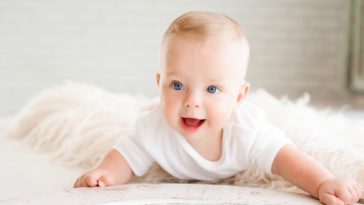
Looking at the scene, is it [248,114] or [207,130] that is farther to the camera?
[248,114]

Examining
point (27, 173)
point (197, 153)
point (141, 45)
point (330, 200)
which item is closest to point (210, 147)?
point (197, 153)

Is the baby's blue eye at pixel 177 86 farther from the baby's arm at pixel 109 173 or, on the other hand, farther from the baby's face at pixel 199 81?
the baby's arm at pixel 109 173

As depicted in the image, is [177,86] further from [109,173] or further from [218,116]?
[109,173]

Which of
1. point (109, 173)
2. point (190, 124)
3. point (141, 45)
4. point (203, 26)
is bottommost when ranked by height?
point (141, 45)

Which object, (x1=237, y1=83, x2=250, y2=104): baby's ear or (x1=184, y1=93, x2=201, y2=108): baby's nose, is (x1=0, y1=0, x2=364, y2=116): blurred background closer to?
(x1=237, y1=83, x2=250, y2=104): baby's ear

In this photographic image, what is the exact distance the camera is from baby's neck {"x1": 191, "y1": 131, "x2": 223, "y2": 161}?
1182mm

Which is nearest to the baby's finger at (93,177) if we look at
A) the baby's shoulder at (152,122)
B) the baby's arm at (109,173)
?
the baby's arm at (109,173)

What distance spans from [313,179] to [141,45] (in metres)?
1.67

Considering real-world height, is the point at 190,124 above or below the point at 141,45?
above

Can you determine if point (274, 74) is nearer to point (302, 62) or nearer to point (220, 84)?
point (302, 62)

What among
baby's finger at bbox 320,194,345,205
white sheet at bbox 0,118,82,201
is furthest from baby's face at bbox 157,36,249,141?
white sheet at bbox 0,118,82,201

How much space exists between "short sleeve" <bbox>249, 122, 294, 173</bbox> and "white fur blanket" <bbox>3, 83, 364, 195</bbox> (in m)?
→ 0.05

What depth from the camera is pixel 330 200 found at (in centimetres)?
101

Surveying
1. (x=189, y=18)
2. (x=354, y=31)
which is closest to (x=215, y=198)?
(x=189, y=18)
